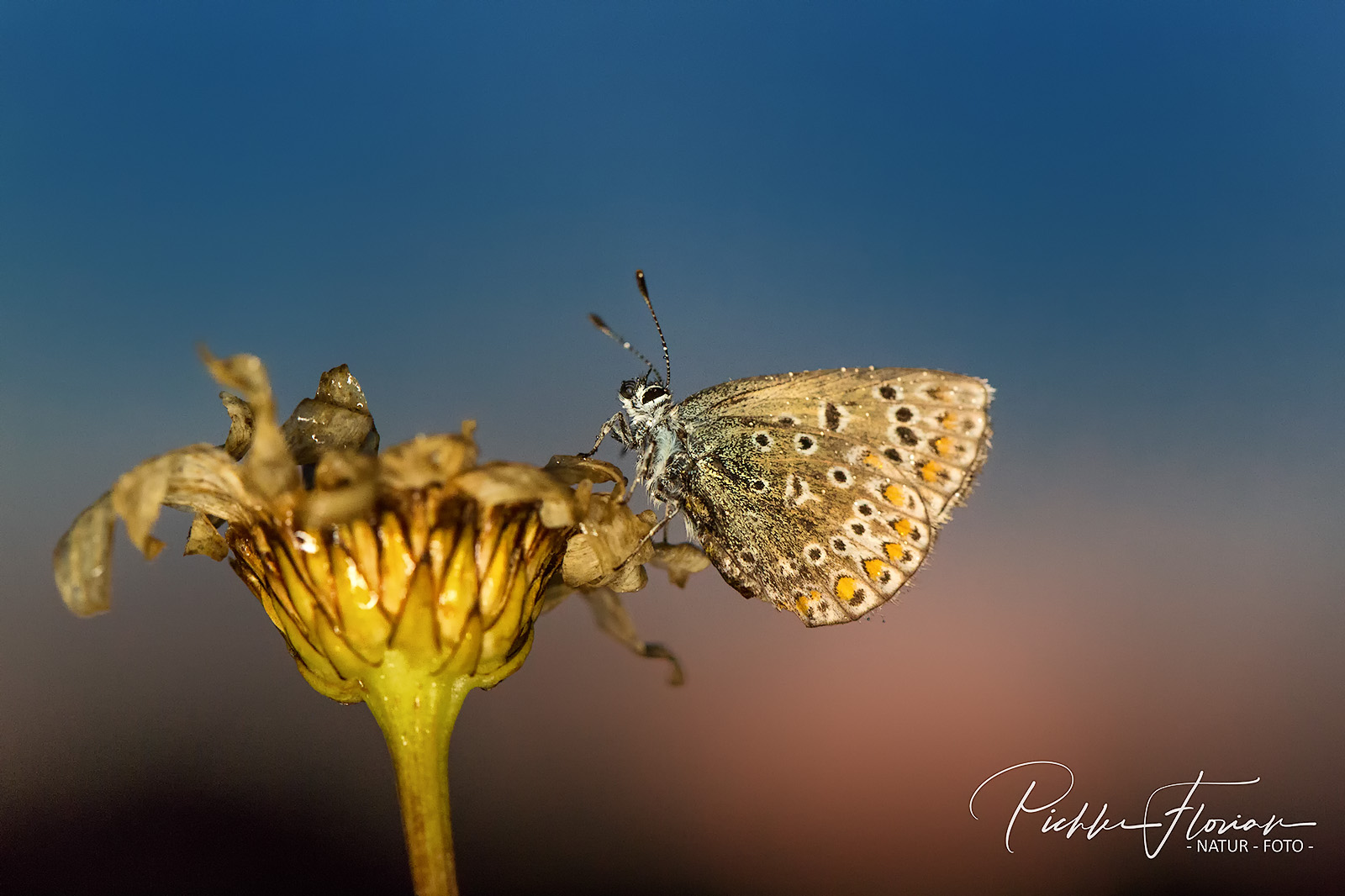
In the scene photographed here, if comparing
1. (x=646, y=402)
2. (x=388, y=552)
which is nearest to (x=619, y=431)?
(x=646, y=402)

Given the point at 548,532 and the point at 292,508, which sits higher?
the point at 292,508

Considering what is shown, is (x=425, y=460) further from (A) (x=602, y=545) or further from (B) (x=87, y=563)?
(B) (x=87, y=563)

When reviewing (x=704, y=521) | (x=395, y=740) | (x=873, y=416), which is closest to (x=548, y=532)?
(x=395, y=740)

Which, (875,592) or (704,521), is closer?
(875,592)

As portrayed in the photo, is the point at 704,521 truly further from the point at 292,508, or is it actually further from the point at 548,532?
the point at 292,508

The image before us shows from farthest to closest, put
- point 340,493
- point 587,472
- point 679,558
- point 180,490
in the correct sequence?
point 679,558 < point 587,472 < point 180,490 < point 340,493

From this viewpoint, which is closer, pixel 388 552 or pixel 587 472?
pixel 388 552

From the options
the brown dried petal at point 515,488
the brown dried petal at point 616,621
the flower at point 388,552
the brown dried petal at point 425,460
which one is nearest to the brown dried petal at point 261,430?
the flower at point 388,552
